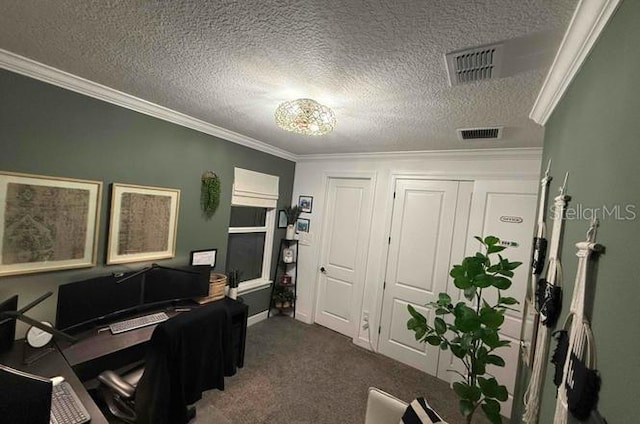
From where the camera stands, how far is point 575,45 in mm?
969

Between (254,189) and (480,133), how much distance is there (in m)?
2.44

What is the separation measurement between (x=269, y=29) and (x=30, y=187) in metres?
1.85

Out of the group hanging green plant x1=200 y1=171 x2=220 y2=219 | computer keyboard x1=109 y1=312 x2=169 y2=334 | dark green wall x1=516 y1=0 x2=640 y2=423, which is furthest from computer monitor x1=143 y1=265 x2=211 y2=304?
dark green wall x1=516 y1=0 x2=640 y2=423

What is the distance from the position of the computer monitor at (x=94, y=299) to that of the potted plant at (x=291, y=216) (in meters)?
1.92

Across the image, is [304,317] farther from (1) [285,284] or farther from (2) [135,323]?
(2) [135,323]

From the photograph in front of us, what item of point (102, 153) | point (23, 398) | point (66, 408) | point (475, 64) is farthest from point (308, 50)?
point (66, 408)

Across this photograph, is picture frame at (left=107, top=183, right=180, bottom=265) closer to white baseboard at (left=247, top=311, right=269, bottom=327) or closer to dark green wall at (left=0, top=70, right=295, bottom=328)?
dark green wall at (left=0, top=70, right=295, bottom=328)

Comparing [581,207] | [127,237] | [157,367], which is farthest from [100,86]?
[581,207]

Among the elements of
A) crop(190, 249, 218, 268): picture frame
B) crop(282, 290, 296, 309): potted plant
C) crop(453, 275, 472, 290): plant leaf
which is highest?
crop(453, 275, 472, 290): plant leaf

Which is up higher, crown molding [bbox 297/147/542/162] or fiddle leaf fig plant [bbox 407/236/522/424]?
crown molding [bbox 297/147/542/162]

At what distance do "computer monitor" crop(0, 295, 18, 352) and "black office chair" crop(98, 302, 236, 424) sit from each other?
1.81ft

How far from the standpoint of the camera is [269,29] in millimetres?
1091

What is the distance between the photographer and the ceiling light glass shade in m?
1.65

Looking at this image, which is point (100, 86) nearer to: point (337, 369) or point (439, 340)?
point (439, 340)
